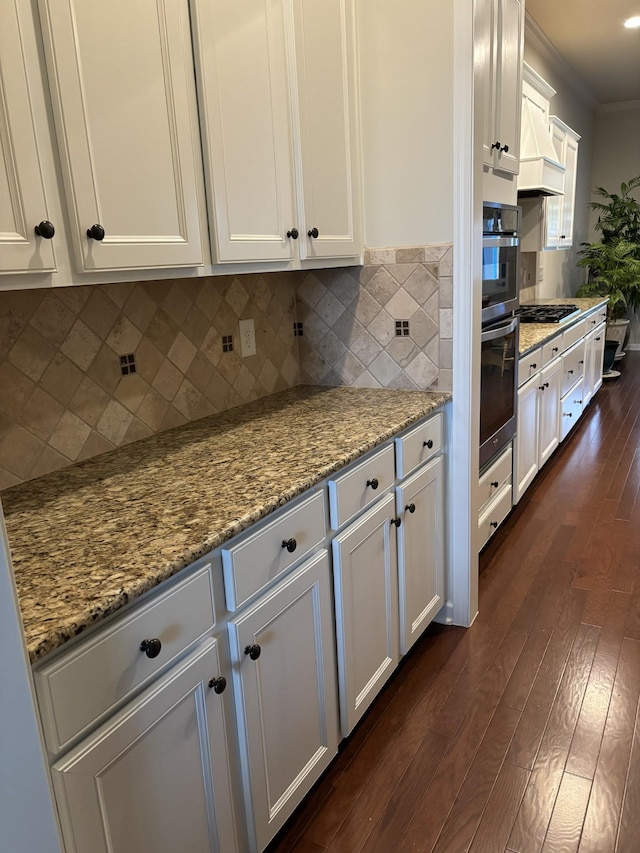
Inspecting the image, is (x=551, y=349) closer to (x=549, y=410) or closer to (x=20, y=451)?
(x=549, y=410)

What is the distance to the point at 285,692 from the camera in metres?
1.45

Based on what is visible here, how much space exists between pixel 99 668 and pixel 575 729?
154 cm

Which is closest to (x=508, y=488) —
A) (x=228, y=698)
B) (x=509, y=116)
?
(x=509, y=116)

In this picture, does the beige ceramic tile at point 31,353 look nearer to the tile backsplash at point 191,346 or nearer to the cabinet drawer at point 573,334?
the tile backsplash at point 191,346

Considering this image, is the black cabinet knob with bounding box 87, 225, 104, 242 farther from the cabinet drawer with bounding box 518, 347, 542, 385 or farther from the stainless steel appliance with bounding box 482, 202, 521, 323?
the cabinet drawer with bounding box 518, 347, 542, 385

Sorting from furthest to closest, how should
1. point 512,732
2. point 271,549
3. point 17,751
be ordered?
point 512,732 → point 271,549 → point 17,751

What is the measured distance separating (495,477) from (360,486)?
1350 mm

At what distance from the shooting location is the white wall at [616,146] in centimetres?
741

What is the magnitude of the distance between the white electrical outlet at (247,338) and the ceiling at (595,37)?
3.48m

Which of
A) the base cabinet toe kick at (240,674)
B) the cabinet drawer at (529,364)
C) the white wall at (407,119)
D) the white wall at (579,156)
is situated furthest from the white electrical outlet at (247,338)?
the white wall at (579,156)

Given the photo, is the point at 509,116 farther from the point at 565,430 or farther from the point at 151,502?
the point at 565,430

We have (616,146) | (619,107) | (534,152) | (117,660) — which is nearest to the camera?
(117,660)

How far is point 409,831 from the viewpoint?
5.24ft

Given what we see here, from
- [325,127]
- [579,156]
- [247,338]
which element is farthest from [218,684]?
[579,156]
